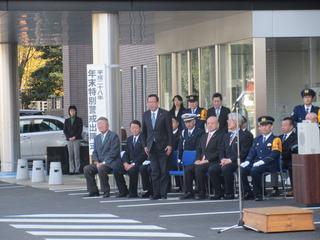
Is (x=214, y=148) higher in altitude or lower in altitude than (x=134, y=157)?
higher

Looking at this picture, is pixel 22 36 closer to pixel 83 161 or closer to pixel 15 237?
pixel 83 161

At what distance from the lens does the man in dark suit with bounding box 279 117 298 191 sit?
1702 cm

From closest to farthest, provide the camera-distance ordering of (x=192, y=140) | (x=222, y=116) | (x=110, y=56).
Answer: (x=192, y=140), (x=222, y=116), (x=110, y=56)

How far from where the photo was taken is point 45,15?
19.8 m

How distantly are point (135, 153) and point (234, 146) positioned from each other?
2.27m

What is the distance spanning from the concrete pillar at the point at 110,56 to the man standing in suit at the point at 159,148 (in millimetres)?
2139

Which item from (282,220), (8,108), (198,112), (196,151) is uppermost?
(8,108)

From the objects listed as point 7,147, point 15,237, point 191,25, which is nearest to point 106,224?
point 15,237

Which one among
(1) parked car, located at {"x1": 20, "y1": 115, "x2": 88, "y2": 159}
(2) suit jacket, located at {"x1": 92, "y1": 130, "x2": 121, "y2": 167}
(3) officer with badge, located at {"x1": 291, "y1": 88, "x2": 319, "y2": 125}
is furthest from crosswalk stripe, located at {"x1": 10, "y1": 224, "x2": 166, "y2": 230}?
(1) parked car, located at {"x1": 20, "y1": 115, "x2": 88, "y2": 159}

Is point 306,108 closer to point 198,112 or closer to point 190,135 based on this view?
point 190,135

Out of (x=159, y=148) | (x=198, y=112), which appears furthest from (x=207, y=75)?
(x=159, y=148)

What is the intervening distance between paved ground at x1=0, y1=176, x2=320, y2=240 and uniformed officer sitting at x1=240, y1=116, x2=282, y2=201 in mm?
486

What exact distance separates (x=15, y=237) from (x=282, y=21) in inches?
391

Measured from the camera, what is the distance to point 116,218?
46.6ft
